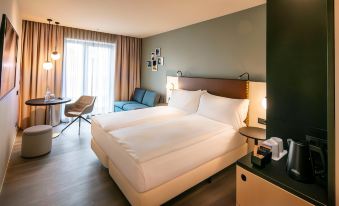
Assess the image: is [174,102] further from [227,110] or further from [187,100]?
[227,110]

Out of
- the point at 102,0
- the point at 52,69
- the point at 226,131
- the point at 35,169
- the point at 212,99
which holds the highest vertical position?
the point at 102,0

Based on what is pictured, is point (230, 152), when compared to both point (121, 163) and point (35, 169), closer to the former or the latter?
point (121, 163)

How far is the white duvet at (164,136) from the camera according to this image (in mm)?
1778

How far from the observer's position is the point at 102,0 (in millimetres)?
2773

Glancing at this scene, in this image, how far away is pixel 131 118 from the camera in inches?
116

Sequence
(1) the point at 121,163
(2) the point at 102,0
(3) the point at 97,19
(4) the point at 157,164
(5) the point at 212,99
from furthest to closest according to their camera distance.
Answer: (3) the point at 97,19 < (5) the point at 212,99 < (2) the point at 102,0 < (1) the point at 121,163 < (4) the point at 157,164

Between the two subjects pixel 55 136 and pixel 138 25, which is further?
pixel 138 25

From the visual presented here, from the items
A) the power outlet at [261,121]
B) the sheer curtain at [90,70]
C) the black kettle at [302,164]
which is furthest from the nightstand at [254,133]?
the sheer curtain at [90,70]

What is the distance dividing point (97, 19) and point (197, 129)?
10.3 ft

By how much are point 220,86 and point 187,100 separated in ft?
2.23

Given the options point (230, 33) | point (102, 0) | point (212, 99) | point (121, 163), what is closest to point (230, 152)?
point (212, 99)

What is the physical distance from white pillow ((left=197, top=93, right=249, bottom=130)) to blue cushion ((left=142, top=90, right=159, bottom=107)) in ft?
6.56

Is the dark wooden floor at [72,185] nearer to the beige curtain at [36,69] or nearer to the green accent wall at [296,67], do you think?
the green accent wall at [296,67]

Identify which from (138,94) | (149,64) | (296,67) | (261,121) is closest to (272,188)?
(296,67)
